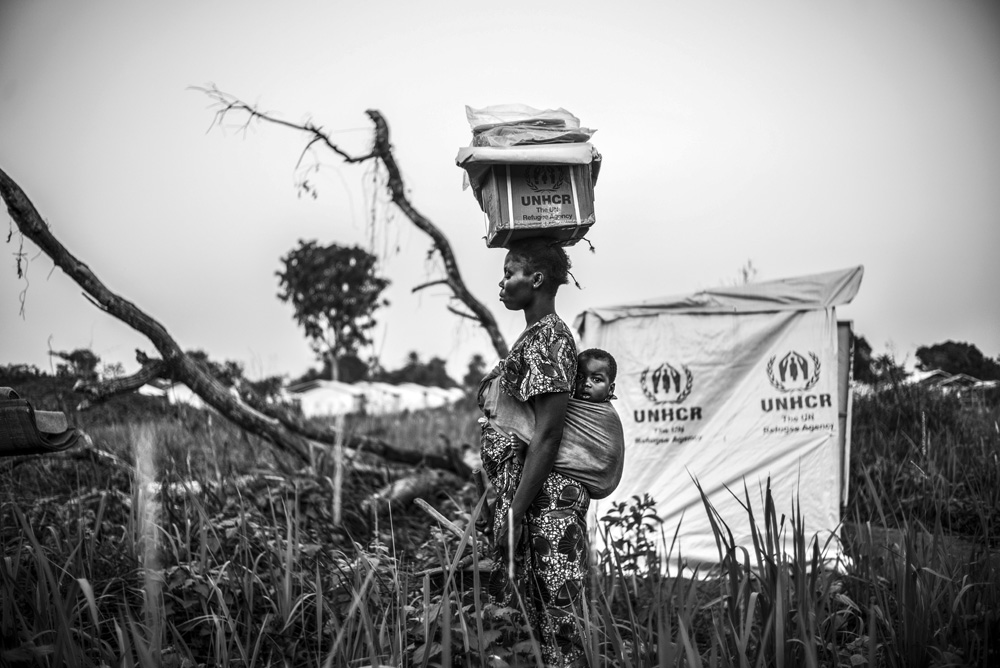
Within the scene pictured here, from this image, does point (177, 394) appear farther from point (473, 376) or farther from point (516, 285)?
point (473, 376)

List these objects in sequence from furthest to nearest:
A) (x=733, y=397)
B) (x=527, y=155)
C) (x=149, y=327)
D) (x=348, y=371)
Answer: (x=348, y=371) → (x=733, y=397) → (x=149, y=327) → (x=527, y=155)

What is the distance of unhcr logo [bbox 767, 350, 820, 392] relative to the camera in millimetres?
4727

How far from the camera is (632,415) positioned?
5.08 m

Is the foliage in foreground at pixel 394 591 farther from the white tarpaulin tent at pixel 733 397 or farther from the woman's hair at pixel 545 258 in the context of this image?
the woman's hair at pixel 545 258

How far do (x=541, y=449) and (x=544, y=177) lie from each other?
0.90 metres

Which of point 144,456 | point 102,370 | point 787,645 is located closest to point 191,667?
point 787,645

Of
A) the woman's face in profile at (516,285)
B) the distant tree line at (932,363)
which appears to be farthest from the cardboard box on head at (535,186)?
the distant tree line at (932,363)

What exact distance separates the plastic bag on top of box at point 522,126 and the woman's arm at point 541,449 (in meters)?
0.84

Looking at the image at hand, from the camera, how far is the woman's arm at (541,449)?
2137 millimetres

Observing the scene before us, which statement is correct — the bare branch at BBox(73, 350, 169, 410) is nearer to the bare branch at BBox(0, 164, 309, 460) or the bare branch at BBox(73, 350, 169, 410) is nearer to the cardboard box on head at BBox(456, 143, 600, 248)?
the bare branch at BBox(0, 164, 309, 460)

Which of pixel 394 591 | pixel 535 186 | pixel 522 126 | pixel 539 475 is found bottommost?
pixel 394 591

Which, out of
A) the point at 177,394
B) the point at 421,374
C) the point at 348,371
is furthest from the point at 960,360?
the point at 421,374

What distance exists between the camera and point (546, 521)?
2.20 metres

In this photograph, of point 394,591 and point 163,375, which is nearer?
point 394,591
